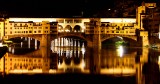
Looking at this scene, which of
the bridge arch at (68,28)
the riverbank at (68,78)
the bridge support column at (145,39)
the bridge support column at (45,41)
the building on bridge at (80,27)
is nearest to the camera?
the riverbank at (68,78)

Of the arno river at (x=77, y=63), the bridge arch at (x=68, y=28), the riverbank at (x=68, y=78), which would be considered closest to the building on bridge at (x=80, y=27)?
the bridge arch at (x=68, y=28)

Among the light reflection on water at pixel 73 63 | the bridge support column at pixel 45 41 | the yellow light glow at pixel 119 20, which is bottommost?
the light reflection on water at pixel 73 63

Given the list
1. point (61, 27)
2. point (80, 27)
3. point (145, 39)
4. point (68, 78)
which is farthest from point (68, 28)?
point (68, 78)

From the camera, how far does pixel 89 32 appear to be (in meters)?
45.1

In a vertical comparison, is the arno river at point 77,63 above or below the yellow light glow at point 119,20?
below

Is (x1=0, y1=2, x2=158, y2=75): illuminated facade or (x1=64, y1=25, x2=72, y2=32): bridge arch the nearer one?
(x1=0, y1=2, x2=158, y2=75): illuminated facade

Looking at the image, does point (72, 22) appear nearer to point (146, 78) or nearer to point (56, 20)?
point (56, 20)

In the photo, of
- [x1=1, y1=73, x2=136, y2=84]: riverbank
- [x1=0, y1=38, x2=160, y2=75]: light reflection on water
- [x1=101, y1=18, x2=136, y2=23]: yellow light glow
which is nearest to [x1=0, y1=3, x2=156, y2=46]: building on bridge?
[x1=101, y1=18, x2=136, y2=23]: yellow light glow

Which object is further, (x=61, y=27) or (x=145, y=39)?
(x=61, y=27)

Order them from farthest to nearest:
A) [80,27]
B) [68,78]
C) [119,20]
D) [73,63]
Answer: [119,20], [80,27], [73,63], [68,78]

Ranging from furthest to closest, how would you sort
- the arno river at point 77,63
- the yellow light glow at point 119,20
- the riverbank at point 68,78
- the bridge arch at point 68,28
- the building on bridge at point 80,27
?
1. the yellow light glow at point 119,20
2. the bridge arch at point 68,28
3. the building on bridge at point 80,27
4. the arno river at point 77,63
5. the riverbank at point 68,78

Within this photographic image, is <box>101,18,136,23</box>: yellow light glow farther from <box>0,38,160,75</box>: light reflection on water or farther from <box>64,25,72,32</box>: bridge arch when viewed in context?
<box>0,38,160,75</box>: light reflection on water

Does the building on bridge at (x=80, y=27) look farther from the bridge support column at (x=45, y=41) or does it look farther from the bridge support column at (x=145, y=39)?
the bridge support column at (x=145, y=39)

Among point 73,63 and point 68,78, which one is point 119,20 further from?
point 68,78
